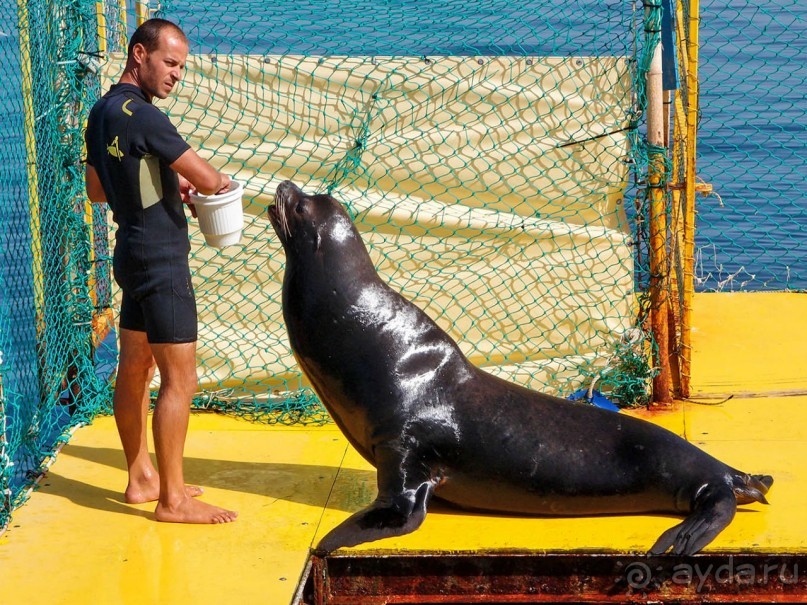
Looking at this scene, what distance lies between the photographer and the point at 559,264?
18.7ft

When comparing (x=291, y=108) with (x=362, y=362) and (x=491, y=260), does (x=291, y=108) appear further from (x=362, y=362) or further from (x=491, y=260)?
(x=362, y=362)

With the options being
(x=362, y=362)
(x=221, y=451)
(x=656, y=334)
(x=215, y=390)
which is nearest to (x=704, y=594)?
(x=362, y=362)

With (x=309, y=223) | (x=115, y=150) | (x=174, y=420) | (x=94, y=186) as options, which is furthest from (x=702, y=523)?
(x=94, y=186)

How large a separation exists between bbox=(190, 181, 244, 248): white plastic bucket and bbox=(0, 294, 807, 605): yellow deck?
105cm

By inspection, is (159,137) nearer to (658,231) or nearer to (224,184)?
(224,184)

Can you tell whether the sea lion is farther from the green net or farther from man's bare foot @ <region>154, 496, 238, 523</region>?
the green net

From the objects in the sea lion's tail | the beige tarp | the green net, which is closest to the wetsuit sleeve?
the green net

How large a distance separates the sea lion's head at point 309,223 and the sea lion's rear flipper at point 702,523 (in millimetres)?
1560

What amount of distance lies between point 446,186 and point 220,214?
1.78m

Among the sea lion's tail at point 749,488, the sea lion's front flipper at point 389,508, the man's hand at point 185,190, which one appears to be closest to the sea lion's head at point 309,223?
the man's hand at point 185,190

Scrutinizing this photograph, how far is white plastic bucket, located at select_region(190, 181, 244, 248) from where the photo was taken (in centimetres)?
Result: 411

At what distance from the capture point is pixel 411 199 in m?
5.69

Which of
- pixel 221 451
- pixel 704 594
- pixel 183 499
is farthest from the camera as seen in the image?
pixel 221 451

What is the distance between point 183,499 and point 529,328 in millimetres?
2167
